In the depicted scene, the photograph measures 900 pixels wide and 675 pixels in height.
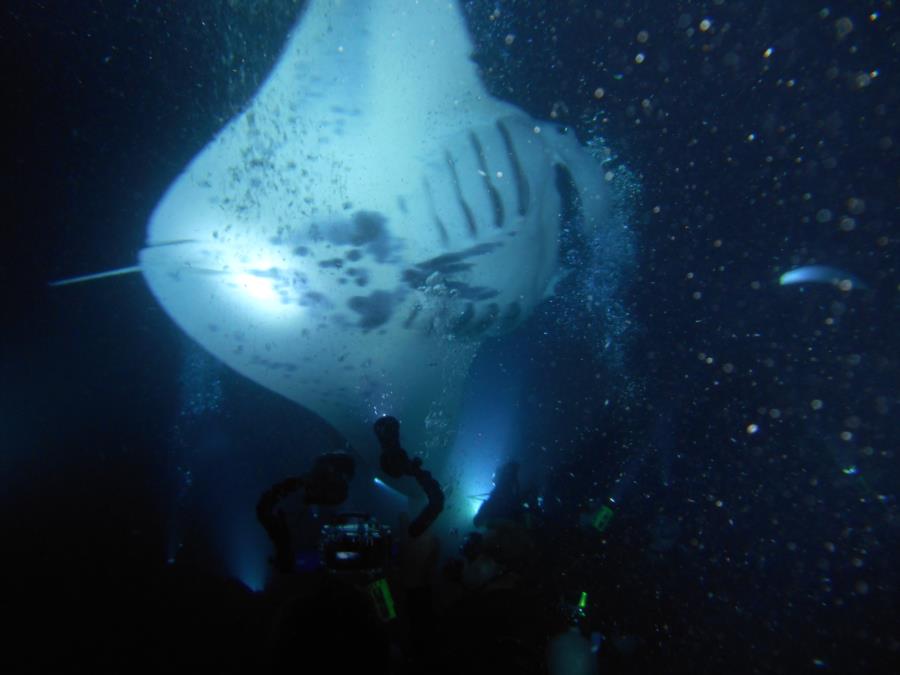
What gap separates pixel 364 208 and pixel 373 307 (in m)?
2.03

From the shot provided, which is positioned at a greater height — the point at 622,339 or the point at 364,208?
the point at 622,339

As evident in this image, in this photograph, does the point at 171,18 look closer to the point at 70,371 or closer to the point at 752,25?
the point at 752,25

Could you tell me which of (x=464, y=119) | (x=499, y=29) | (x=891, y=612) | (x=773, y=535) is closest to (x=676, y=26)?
(x=499, y=29)

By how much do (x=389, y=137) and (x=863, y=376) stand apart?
13.3 m

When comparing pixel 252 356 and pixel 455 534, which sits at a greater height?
pixel 252 356

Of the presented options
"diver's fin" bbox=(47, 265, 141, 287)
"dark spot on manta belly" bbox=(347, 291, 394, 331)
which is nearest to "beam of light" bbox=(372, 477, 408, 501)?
"dark spot on manta belly" bbox=(347, 291, 394, 331)

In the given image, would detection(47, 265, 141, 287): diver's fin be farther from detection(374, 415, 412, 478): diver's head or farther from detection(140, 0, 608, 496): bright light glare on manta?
detection(374, 415, 412, 478): diver's head

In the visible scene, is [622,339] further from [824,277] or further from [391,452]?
[391,452]

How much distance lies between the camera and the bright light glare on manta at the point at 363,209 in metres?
4.07

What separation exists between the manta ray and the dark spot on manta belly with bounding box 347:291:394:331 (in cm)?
4

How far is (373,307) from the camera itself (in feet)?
23.0

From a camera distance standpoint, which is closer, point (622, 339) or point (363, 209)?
point (363, 209)

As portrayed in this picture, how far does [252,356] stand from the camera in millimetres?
8086

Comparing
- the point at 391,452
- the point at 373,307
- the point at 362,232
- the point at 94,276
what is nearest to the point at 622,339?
the point at 373,307
